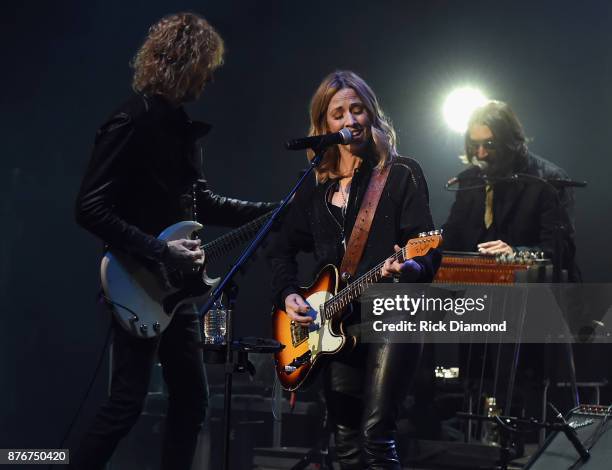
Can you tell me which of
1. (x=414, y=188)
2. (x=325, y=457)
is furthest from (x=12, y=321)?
(x=414, y=188)

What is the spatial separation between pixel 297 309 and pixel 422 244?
67 cm

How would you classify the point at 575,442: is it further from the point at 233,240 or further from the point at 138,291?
the point at 138,291

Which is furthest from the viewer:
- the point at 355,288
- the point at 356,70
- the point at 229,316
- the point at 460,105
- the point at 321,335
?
the point at 460,105

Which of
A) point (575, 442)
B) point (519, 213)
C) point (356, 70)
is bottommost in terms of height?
point (575, 442)

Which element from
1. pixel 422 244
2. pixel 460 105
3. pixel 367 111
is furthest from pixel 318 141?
pixel 460 105

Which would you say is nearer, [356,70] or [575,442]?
[575,442]

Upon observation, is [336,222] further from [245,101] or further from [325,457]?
[245,101]

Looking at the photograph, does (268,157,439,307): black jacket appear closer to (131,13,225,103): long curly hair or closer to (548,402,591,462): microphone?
(131,13,225,103): long curly hair

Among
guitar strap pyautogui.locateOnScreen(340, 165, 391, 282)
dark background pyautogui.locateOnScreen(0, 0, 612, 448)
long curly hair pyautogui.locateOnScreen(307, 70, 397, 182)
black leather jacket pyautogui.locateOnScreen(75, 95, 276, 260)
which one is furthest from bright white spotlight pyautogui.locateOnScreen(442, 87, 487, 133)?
guitar strap pyautogui.locateOnScreen(340, 165, 391, 282)

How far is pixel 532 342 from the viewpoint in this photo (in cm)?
510

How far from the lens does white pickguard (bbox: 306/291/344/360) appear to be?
321cm

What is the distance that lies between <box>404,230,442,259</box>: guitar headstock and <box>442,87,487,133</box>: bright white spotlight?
438 cm

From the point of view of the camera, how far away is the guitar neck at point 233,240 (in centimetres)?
365

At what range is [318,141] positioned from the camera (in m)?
3.21
